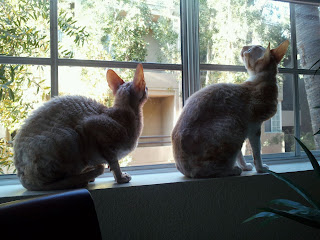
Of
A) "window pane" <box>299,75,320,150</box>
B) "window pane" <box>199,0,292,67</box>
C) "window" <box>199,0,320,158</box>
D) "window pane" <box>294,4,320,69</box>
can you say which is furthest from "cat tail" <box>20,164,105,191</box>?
"window pane" <box>294,4,320,69</box>

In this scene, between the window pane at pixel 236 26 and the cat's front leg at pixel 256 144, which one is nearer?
the cat's front leg at pixel 256 144

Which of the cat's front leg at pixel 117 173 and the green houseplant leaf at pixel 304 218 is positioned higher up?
the cat's front leg at pixel 117 173

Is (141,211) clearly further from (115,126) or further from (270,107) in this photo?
(270,107)

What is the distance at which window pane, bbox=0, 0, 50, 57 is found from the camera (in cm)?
159

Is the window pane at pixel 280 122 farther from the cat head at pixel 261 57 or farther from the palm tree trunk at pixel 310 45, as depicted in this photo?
the cat head at pixel 261 57

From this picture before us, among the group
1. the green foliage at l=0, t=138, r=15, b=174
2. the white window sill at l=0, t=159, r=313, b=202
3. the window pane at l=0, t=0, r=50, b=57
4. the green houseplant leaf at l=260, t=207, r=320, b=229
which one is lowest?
the green houseplant leaf at l=260, t=207, r=320, b=229

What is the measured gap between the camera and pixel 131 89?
144cm

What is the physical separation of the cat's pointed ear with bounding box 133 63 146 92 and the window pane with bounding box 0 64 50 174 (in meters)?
0.59

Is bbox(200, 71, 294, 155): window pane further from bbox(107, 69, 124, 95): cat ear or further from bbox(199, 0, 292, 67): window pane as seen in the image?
bbox(107, 69, 124, 95): cat ear

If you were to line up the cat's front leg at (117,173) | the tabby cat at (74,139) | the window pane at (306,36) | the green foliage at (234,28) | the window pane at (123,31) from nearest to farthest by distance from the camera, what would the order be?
the tabby cat at (74,139)
the cat's front leg at (117,173)
the window pane at (123,31)
the green foliage at (234,28)
the window pane at (306,36)

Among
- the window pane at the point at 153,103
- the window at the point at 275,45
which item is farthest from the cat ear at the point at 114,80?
the window at the point at 275,45

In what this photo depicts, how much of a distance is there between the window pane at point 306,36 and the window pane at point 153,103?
1.18m

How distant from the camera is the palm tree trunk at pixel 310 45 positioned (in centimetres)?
229

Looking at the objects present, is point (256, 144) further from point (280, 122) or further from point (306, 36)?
point (306, 36)
